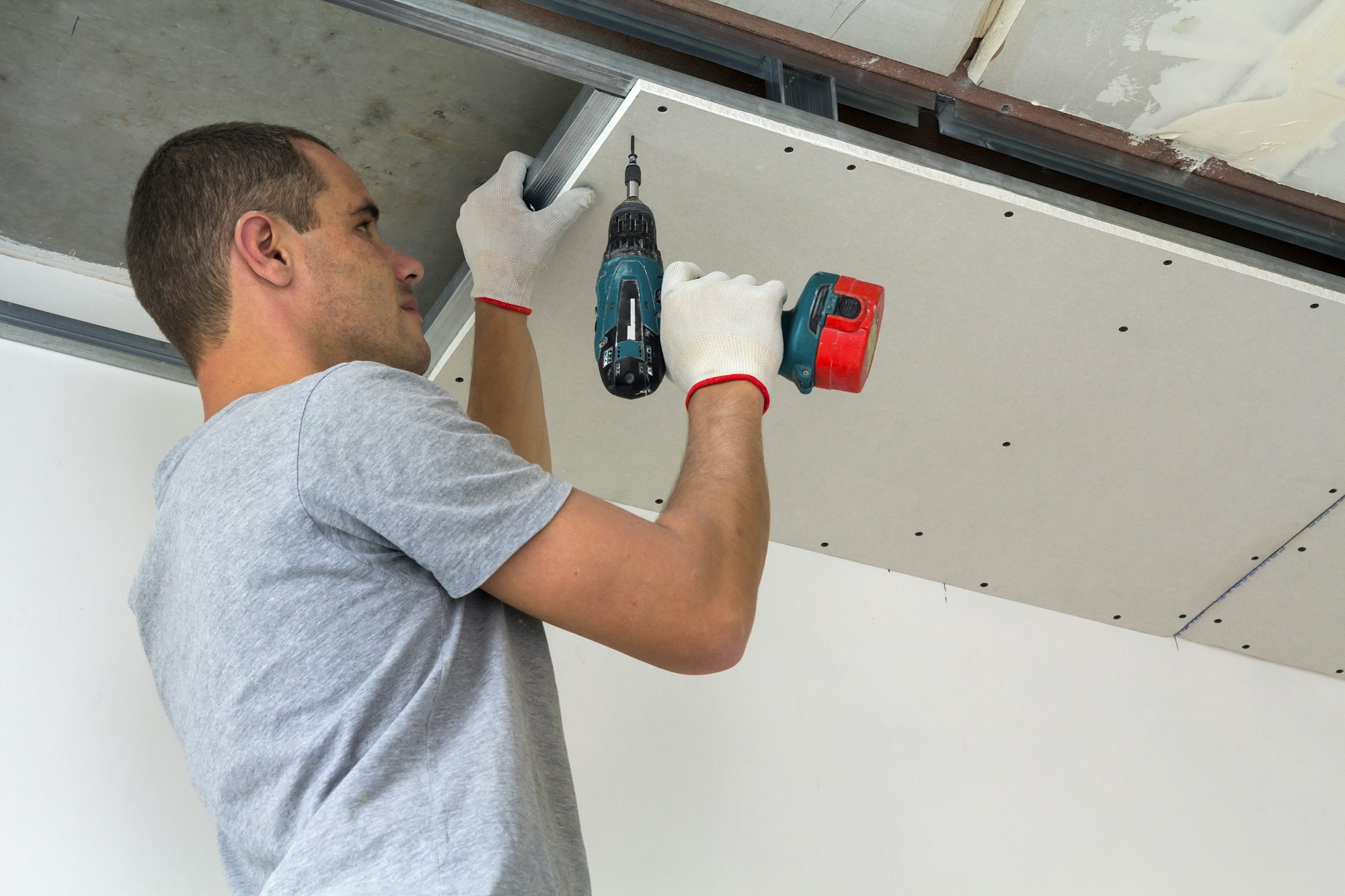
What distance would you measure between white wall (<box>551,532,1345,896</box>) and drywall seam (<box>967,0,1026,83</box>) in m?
1.03

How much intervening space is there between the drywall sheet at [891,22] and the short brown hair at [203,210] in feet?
1.87

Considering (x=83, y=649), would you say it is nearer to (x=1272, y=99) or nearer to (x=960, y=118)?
(x=960, y=118)

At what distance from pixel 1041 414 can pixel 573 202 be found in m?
0.84

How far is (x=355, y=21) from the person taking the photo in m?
1.50

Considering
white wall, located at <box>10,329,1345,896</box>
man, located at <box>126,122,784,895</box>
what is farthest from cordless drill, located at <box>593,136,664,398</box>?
white wall, located at <box>10,329,1345,896</box>

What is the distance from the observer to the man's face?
1.27 meters

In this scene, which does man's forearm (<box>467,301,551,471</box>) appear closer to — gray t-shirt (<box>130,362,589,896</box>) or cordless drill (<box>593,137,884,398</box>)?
cordless drill (<box>593,137,884,398</box>)

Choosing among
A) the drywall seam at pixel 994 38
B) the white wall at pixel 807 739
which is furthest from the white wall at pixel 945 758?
the drywall seam at pixel 994 38

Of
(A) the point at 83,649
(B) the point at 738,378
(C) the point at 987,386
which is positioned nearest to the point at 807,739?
(C) the point at 987,386

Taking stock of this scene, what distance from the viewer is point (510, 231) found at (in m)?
1.51

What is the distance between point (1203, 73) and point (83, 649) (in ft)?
5.62

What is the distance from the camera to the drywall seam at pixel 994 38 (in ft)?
4.52

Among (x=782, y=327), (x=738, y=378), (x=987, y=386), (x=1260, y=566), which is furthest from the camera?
(x=1260, y=566)

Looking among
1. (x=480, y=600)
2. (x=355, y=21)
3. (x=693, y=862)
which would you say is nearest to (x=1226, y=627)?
(x=693, y=862)
